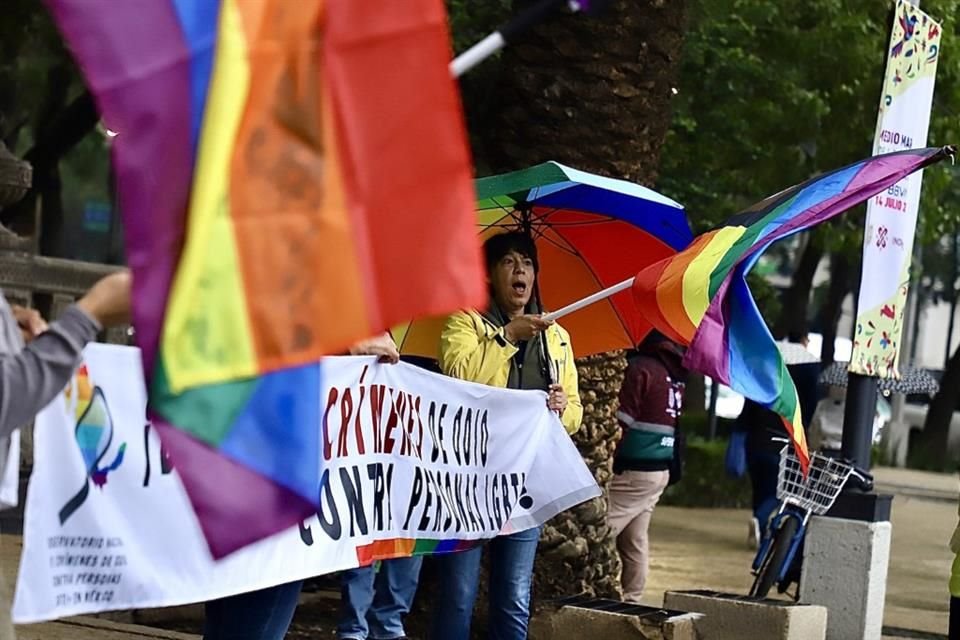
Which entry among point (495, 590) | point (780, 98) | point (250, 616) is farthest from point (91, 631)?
point (780, 98)

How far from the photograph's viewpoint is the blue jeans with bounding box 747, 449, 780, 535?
13898mm

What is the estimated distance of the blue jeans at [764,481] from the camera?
13.9 meters

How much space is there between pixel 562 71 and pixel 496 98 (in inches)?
16.9

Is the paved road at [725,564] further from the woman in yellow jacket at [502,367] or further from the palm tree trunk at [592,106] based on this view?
the palm tree trunk at [592,106]

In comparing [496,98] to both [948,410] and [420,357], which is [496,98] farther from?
[948,410]

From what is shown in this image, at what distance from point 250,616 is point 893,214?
6023 mm

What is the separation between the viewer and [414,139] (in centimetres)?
352

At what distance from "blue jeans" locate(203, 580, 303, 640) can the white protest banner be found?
0.25 ft

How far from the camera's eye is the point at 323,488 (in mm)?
5832

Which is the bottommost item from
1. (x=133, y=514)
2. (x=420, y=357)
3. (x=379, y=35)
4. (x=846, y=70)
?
(x=133, y=514)

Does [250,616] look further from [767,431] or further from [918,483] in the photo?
[918,483]

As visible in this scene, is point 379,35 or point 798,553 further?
point 798,553

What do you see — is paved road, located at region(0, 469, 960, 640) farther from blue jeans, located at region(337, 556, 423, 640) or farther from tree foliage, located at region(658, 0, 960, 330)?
tree foliage, located at region(658, 0, 960, 330)

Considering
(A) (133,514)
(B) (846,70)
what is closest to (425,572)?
(A) (133,514)
